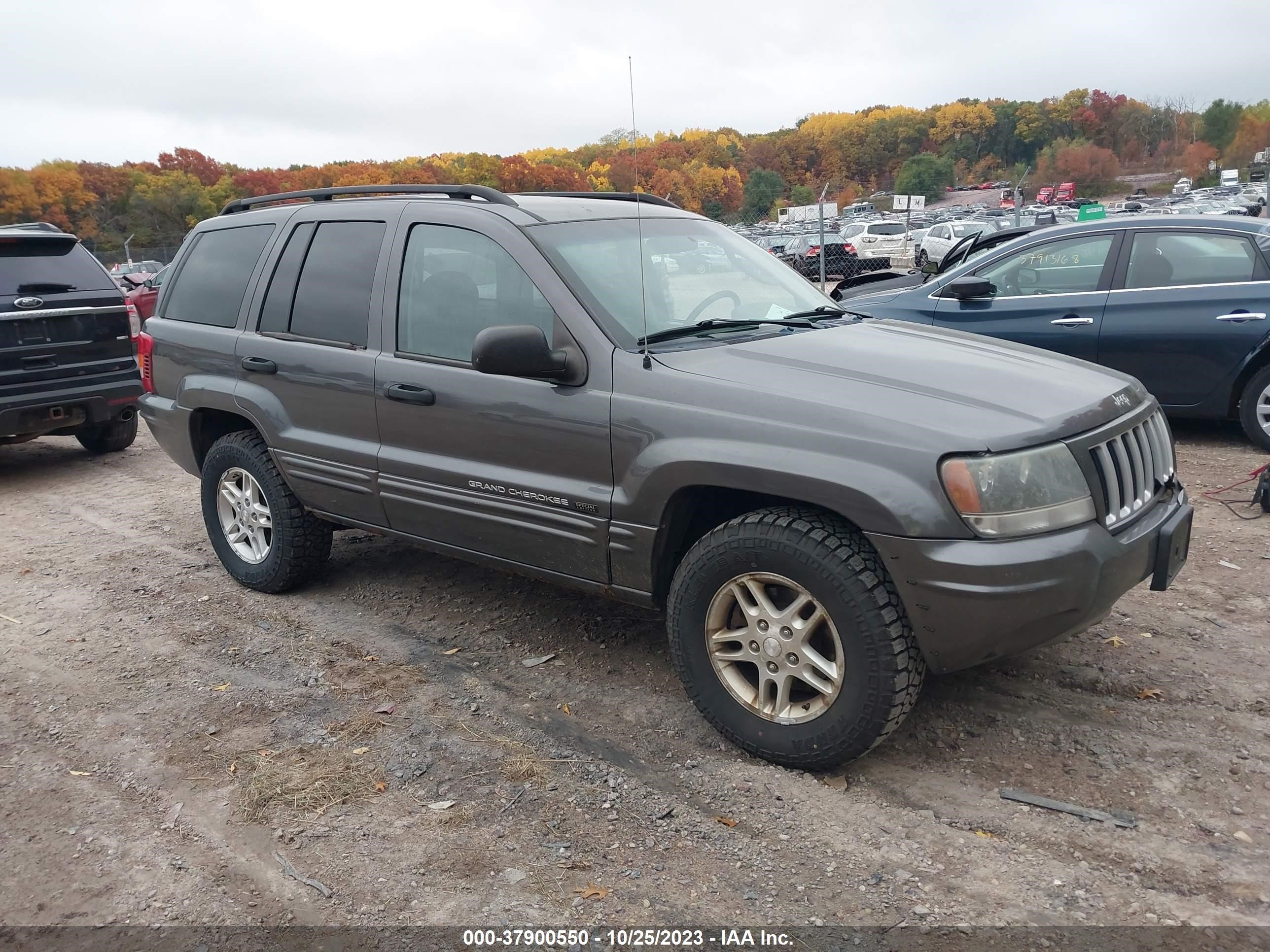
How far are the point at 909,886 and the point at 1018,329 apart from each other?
223 inches

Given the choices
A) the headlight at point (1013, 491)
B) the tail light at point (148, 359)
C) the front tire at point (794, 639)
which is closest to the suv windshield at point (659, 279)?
the front tire at point (794, 639)

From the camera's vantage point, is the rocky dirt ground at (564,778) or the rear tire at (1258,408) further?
the rear tire at (1258,408)

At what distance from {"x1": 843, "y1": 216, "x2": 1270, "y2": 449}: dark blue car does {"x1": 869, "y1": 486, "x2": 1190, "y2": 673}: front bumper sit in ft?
12.6

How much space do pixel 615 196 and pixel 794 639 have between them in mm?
2551

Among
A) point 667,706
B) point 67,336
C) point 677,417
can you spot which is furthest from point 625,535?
point 67,336

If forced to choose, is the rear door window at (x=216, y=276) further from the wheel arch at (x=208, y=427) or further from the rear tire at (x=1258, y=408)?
the rear tire at (x=1258, y=408)

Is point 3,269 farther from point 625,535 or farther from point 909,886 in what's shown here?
point 909,886

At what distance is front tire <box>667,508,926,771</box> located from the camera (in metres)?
Result: 2.95

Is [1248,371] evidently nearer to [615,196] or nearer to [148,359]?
[615,196]

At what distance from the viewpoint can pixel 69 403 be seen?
24.4 feet

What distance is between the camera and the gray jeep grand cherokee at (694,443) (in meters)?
2.90

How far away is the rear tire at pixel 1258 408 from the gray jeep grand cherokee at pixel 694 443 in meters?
3.78

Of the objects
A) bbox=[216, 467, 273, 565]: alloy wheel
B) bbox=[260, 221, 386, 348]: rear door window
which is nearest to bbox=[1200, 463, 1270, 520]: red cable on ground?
bbox=[260, 221, 386, 348]: rear door window

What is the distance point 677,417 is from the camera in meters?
3.29
